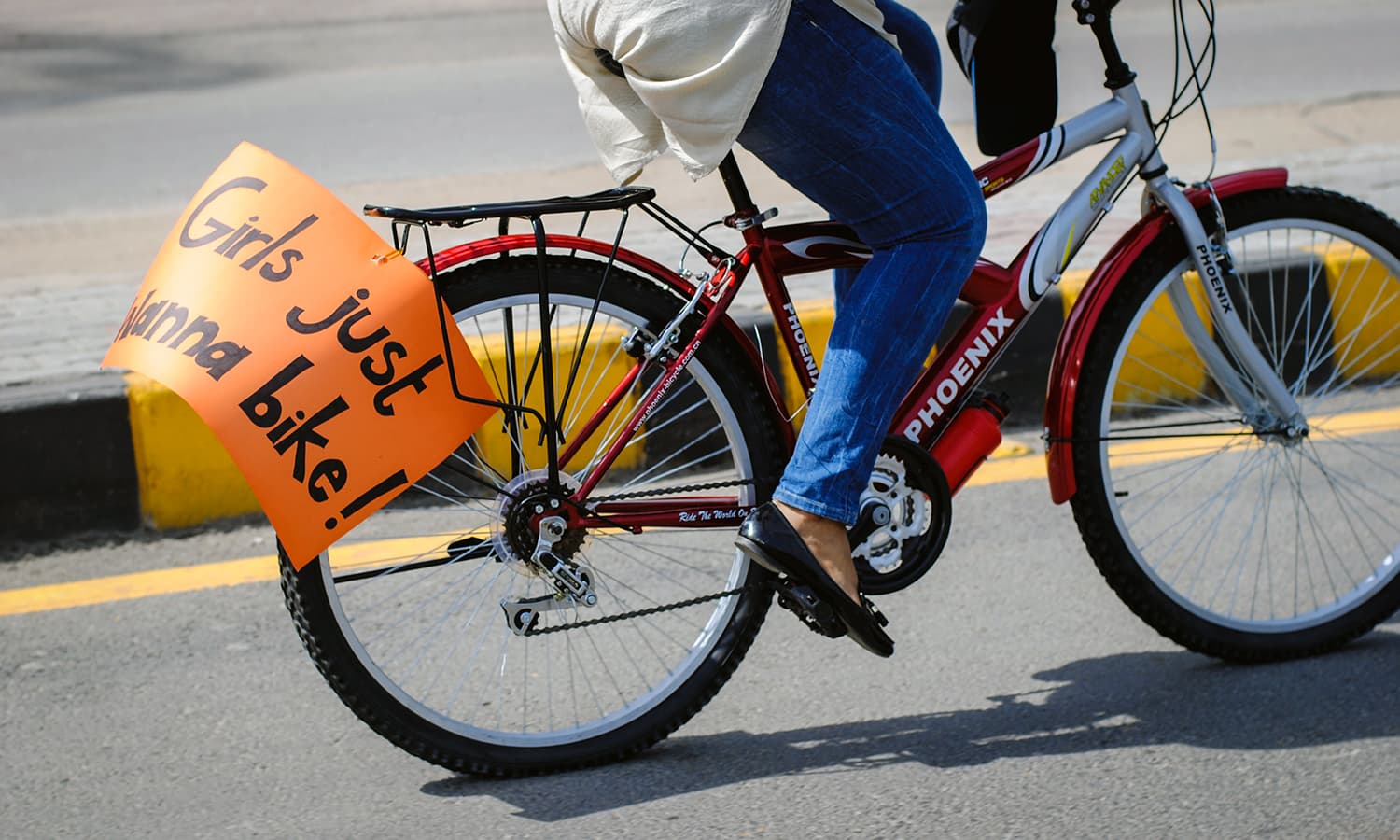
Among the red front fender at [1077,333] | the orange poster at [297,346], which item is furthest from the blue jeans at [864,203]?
the orange poster at [297,346]

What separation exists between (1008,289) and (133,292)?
362cm

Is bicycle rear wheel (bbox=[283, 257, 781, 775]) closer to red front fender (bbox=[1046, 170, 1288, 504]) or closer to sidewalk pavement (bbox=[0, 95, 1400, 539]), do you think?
red front fender (bbox=[1046, 170, 1288, 504])

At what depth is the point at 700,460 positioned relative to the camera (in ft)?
9.80

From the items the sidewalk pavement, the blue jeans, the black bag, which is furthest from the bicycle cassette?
the sidewalk pavement

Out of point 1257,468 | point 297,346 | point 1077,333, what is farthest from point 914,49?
point 1257,468

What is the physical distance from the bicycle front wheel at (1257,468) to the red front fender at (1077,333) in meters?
0.02

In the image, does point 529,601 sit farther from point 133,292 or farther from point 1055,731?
point 133,292

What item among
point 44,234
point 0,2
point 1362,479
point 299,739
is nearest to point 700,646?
point 299,739

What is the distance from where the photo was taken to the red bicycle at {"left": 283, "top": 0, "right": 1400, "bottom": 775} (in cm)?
272

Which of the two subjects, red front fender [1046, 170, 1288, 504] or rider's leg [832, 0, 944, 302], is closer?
rider's leg [832, 0, 944, 302]

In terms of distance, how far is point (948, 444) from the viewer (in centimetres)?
289

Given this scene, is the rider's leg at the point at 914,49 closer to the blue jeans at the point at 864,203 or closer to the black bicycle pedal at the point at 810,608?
the blue jeans at the point at 864,203

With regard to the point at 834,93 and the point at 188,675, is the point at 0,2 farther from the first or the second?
the point at 834,93

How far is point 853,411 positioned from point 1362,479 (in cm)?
199
